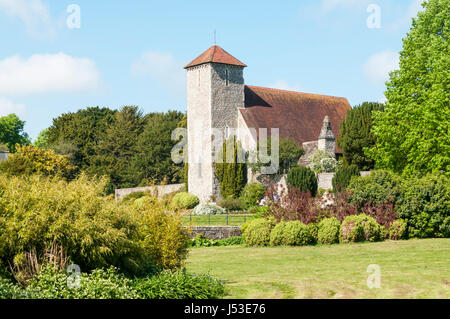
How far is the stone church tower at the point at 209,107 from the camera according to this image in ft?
149

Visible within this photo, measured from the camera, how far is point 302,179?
35938mm

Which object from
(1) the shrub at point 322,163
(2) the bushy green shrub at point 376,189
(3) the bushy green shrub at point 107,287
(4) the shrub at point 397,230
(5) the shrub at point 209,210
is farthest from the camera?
(1) the shrub at point 322,163

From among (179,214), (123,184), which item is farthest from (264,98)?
(179,214)

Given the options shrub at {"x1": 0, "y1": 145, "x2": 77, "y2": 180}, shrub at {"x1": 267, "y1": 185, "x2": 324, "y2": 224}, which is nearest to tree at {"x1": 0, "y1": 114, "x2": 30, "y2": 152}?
shrub at {"x1": 0, "y1": 145, "x2": 77, "y2": 180}

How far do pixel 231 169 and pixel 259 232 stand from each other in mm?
24551

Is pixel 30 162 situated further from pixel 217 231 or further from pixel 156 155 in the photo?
pixel 217 231

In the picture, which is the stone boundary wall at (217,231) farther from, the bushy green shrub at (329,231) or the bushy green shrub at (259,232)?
the bushy green shrub at (329,231)

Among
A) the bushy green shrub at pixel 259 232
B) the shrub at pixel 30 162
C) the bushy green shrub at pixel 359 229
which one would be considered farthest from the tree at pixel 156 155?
the bushy green shrub at pixel 359 229

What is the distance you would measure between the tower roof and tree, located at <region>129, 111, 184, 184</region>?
13074 mm

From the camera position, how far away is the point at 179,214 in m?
12.2

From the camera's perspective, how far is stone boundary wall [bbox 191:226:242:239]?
78.7 ft

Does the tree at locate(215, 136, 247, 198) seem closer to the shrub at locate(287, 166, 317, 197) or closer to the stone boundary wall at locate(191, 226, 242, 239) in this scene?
the shrub at locate(287, 166, 317, 197)

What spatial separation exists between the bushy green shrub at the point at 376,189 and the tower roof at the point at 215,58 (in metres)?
26.1
